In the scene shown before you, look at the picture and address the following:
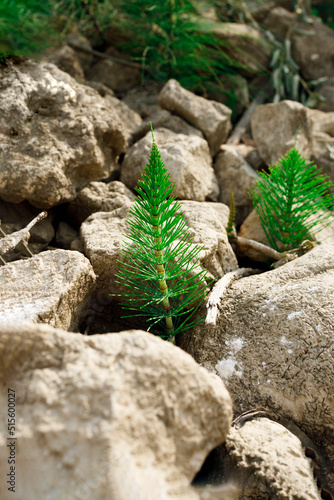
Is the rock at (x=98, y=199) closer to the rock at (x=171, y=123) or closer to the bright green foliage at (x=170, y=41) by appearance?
the rock at (x=171, y=123)

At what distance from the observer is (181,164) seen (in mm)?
2533

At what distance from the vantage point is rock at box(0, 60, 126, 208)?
7.08ft

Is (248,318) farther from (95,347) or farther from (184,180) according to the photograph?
(184,180)

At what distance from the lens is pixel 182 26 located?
3574 mm

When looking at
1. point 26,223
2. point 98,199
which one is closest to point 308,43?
point 98,199

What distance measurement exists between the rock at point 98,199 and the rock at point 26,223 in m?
0.20

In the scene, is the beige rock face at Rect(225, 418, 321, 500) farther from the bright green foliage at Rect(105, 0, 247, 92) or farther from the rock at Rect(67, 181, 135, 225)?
the bright green foliage at Rect(105, 0, 247, 92)

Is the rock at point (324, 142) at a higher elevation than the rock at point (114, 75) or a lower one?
higher

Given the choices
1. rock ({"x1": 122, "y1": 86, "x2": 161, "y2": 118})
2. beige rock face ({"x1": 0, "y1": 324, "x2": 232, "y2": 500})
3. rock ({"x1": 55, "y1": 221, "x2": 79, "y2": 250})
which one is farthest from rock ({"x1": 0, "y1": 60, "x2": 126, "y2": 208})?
beige rock face ({"x1": 0, "y1": 324, "x2": 232, "y2": 500})

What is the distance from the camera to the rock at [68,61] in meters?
3.24

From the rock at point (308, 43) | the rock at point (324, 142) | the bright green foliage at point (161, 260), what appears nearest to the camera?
the bright green foliage at point (161, 260)

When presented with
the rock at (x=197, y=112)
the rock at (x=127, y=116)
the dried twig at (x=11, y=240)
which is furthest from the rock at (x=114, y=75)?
the dried twig at (x=11, y=240)

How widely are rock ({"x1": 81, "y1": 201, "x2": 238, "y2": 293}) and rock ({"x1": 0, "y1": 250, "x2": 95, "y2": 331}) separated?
0.30 ft

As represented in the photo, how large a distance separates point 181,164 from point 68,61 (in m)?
1.47
